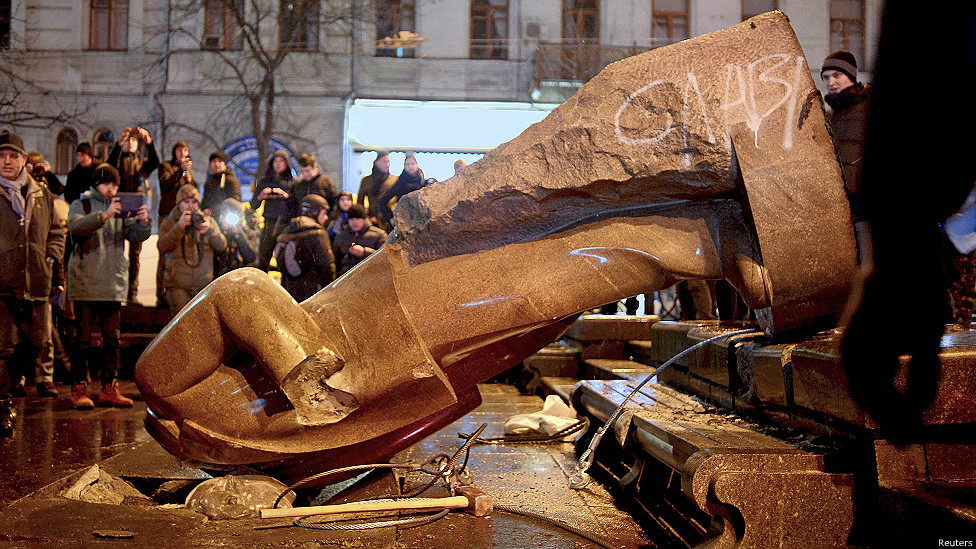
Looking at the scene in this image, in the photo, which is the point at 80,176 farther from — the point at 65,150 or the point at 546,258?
the point at 65,150

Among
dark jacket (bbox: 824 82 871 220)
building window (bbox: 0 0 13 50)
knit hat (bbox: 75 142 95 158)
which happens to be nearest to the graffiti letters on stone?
dark jacket (bbox: 824 82 871 220)

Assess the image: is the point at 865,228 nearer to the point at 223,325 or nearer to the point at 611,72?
the point at 611,72

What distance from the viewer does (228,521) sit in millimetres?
2633

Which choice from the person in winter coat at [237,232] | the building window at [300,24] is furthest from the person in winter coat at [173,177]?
the building window at [300,24]

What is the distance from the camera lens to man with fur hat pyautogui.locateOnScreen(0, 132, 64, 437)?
5.41m

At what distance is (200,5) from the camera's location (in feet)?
65.1

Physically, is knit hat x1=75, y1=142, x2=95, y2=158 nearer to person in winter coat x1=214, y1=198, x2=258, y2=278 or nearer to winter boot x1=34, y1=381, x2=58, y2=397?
person in winter coat x1=214, y1=198, x2=258, y2=278

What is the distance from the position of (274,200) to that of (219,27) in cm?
1329

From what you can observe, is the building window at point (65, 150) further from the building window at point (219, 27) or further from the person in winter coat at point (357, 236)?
the person in winter coat at point (357, 236)

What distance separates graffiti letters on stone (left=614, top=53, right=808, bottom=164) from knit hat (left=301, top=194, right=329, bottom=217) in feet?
19.9

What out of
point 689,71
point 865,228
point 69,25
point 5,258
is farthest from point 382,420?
point 69,25

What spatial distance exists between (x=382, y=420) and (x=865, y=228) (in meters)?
1.95

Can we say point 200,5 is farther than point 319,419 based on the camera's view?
Yes

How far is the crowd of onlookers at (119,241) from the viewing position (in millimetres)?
5621
